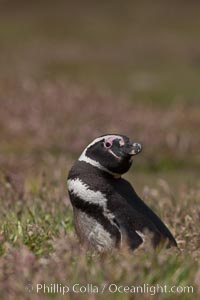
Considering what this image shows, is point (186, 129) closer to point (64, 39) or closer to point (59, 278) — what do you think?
point (59, 278)

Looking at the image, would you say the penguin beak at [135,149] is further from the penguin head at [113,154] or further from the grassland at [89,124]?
the grassland at [89,124]

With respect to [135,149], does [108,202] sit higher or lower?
lower

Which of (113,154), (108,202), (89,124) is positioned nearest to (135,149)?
(113,154)

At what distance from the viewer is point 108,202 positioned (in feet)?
22.9

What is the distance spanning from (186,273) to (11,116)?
57.5 feet

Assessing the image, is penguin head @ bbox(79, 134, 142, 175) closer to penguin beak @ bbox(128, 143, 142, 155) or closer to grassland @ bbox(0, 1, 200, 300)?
penguin beak @ bbox(128, 143, 142, 155)

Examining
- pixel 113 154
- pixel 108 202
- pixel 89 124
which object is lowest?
pixel 89 124

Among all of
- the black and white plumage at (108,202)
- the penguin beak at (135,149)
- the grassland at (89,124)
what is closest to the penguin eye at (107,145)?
the black and white plumage at (108,202)

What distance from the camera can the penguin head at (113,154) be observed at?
7098mm

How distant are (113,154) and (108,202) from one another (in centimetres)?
40

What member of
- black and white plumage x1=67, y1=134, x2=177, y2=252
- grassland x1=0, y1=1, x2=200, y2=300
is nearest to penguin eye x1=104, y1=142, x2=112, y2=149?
black and white plumage x1=67, y1=134, x2=177, y2=252

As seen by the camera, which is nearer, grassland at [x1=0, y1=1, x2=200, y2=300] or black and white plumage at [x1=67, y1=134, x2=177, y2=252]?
grassland at [x1=0, y1=1, x2=200, y2=300]

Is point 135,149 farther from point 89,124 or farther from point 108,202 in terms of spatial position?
point 89,124

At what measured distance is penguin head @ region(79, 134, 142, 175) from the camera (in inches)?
279
